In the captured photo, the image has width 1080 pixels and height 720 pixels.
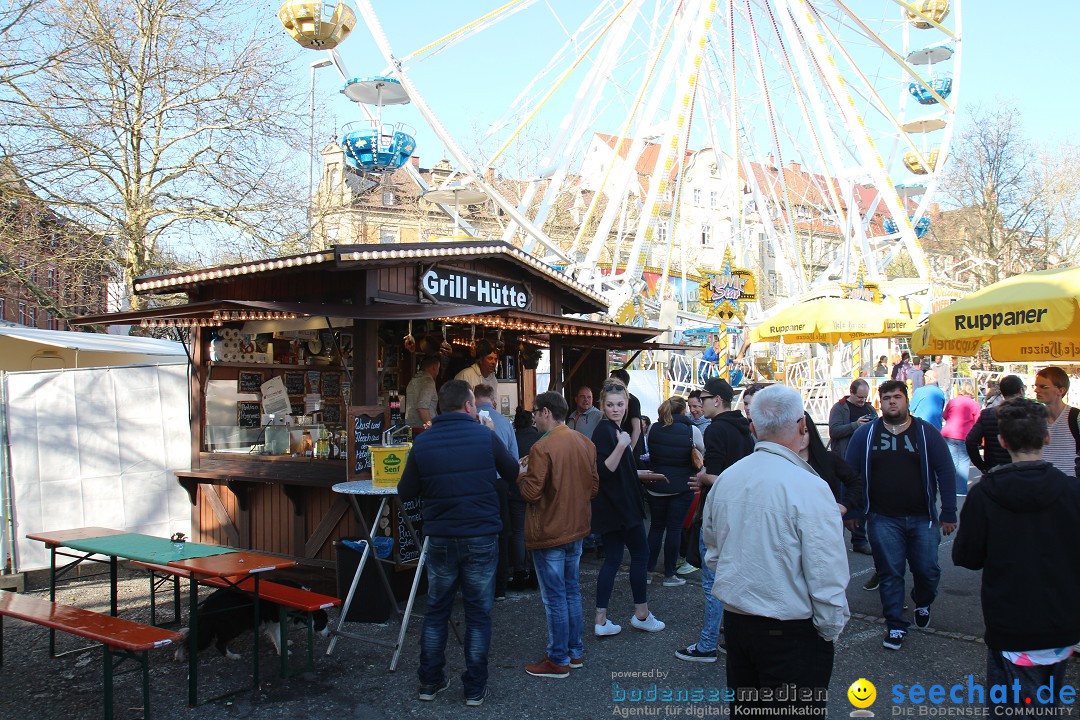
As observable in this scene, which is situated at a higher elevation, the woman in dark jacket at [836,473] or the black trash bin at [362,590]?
the woman in dark jacket at [836,473]

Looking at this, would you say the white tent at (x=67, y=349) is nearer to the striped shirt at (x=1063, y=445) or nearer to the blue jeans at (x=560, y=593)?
the blue jeans at (x=560, y=593)

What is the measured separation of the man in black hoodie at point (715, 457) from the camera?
16.6 ft

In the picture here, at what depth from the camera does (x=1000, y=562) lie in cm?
333

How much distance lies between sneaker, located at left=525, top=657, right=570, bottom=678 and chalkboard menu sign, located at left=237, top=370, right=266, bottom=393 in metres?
4.66

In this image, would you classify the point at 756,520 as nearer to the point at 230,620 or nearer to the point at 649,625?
the point at 649,625

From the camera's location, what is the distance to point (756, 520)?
286 centimetres

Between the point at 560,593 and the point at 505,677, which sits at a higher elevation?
the point at 560,593

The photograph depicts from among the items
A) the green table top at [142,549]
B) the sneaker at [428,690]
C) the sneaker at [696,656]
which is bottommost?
the sneaker at [696,656]

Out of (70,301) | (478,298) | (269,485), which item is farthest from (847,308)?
(70,301)

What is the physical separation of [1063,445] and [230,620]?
561 centimetres

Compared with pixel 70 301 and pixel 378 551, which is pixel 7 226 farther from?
pixel 378 551

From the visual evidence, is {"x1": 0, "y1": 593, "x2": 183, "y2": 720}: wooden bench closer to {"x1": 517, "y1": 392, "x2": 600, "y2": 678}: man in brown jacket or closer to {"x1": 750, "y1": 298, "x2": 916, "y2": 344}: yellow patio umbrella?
{"x1": 517, "y1": 392, "x2": 600, "y2": 678}: man in brown jacket

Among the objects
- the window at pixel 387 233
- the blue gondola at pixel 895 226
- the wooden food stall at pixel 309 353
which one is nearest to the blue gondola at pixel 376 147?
the wooden food stall at pixel 309 353

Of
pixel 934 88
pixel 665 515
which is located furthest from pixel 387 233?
pixel 665 515
